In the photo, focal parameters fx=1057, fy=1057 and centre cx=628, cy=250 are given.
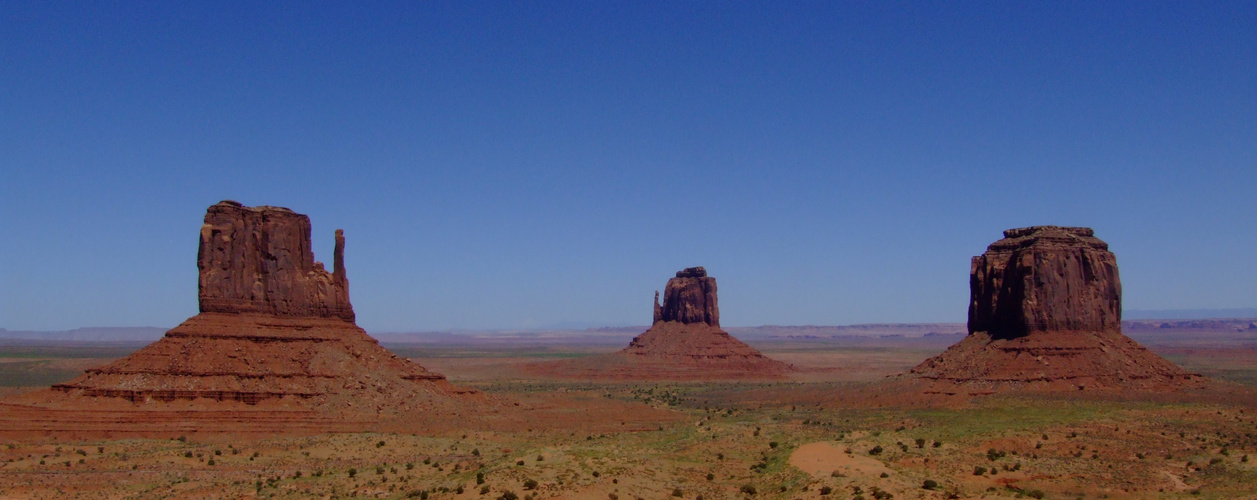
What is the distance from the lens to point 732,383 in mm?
112750

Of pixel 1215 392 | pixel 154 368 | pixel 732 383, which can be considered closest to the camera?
pixel 154 368

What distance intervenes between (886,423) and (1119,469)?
61.9ft

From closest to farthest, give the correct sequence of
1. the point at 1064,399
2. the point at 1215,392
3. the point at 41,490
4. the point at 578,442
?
1. the point at 41,490
2. the point at 578,442
3. the point at 1064,399
4. the point at 1215,392

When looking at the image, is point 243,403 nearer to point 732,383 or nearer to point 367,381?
point 367,381

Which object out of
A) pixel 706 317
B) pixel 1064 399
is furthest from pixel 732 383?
pixel 1064 399

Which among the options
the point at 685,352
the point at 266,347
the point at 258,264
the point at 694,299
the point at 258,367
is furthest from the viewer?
the point at 694,299

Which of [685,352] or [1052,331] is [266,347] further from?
[685,352]

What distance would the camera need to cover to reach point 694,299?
131500 millimetres

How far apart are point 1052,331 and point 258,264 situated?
5318 cm

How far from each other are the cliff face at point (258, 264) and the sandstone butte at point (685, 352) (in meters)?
61.4

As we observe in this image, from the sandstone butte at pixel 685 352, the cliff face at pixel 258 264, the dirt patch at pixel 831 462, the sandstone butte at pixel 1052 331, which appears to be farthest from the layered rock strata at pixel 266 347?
the sandstone butte at pixel 685 352

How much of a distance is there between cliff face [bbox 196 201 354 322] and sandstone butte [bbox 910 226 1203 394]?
140 feet

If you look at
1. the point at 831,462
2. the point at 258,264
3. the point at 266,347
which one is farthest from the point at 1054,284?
the point at 258,264

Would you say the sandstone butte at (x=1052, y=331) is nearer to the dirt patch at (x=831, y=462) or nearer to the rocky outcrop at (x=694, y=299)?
the dirt patch at (x=831, y=462)
